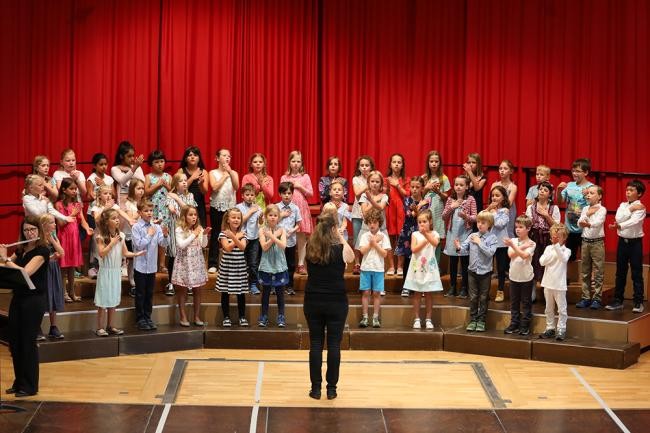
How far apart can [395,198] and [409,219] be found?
364 millimetres

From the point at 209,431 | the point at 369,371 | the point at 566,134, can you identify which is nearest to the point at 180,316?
the point at 369,371

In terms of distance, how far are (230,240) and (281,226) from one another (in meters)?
0.61

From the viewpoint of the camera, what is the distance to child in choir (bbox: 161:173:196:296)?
934 cm

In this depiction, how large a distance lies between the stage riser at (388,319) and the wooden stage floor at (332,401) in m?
0.41

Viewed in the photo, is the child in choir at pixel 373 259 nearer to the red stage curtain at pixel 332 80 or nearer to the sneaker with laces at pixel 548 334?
the sneaker with laces at pixel 548 334

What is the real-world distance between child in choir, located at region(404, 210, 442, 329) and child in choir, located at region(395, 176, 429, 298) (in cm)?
61

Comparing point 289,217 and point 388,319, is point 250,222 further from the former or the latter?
point 388,319

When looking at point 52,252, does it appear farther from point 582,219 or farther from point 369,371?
point 582,219

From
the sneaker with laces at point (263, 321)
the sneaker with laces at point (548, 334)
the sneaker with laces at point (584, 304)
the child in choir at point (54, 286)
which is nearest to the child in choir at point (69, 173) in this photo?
the child in choir at point (54, 286)

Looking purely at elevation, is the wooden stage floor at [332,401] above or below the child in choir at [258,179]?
below

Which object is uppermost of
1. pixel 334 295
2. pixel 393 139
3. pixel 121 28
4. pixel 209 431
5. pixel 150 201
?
pixel 121 28

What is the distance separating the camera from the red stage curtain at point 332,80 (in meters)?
11.1

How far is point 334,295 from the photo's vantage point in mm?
7027

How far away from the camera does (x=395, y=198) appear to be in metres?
9.98
